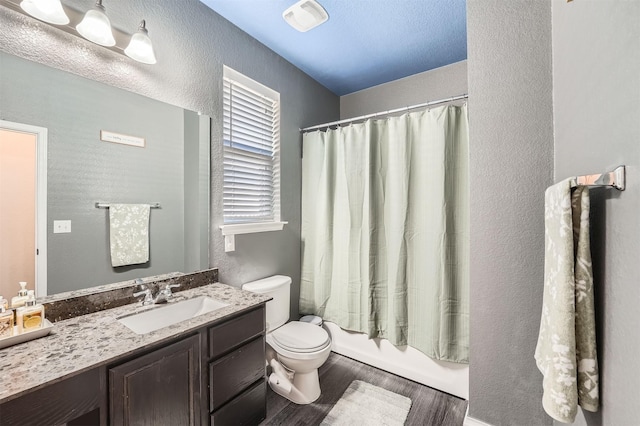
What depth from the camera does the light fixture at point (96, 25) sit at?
1.20 meters

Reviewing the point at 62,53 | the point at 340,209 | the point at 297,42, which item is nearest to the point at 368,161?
the point at 340,209

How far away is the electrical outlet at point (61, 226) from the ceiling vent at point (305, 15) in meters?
1.74

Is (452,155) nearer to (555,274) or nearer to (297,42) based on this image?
(555,274)

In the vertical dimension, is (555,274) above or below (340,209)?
below

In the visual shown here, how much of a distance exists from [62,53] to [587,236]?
2.16 meters

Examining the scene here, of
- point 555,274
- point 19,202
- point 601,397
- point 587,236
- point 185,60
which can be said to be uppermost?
point 185,60

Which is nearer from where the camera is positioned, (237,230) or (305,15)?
(305,15)

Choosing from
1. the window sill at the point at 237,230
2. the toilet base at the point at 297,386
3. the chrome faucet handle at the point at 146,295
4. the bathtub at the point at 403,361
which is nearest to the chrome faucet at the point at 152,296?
the chrome faucet handle at the point at 146,295

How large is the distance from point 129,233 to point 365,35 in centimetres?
211

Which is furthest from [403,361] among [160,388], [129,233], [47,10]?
[47,10]

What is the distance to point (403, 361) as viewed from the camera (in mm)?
2047

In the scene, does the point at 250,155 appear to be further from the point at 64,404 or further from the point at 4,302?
the point at 64,404

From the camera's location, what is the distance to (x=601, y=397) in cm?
70

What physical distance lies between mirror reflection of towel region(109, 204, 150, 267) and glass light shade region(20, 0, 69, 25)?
0.84 metres
